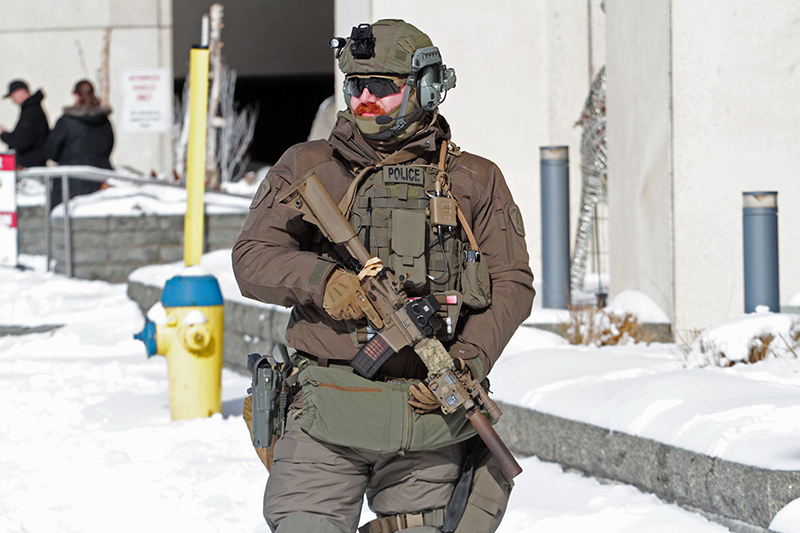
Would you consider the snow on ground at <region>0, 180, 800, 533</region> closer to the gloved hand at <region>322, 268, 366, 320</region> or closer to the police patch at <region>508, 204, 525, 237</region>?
the police patch at <region>508, 204, 525, 237</region>

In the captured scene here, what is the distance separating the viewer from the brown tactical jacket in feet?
9.49

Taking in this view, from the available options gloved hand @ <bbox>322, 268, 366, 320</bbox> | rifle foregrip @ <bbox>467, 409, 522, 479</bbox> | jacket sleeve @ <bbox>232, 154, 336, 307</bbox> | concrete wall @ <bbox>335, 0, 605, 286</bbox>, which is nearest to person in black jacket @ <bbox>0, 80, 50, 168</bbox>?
concrete wall @ <bbox>335, 0, 605, 286</bbox>

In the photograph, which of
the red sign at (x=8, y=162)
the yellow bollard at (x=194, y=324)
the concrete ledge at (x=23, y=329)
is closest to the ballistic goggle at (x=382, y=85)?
the yellow bollard at (x=194, y=324)

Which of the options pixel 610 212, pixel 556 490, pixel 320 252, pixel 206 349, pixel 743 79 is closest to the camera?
pixel 320 252

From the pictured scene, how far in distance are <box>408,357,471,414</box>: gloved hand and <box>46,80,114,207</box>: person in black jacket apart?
11.5m

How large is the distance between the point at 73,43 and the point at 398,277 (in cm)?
2033

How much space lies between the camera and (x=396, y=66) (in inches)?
114

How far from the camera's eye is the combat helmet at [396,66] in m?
2.89

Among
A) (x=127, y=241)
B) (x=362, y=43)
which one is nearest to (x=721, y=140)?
(x=362, y=43)

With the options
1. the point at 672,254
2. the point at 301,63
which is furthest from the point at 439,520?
the point at 301,63

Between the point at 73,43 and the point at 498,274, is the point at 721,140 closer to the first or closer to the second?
the point at 498,274

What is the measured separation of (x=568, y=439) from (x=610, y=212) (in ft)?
12.9

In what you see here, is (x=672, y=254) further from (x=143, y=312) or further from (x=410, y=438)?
(x=143, y=312)

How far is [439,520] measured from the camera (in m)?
2.99
